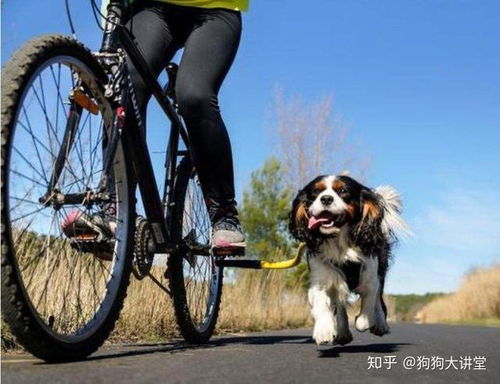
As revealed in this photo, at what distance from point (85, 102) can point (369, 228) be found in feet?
6.18

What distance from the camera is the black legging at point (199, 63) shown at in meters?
3.43

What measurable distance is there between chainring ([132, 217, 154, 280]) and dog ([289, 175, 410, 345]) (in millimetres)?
993

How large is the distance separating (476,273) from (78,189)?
31.7 metres

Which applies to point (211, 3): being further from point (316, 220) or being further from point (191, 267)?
point (191, 267)

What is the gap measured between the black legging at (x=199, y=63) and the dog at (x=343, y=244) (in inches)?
25.9

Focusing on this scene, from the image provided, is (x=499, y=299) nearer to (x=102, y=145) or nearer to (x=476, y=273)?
(x=476, y=273)

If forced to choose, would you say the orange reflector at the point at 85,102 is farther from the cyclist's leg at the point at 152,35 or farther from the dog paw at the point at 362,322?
the dog paw at the point at 362,322

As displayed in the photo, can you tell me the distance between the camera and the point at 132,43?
321 cm

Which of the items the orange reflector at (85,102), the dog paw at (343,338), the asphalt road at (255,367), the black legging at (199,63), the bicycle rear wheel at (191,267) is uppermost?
the black legging at (199,63)

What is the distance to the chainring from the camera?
129 inches

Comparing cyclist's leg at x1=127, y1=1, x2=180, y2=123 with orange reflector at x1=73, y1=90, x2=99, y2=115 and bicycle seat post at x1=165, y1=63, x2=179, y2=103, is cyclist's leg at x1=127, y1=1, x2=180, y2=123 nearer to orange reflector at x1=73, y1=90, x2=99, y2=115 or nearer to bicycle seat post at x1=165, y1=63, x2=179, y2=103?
bicycle seat post at x1=165, y1=63, x2=179, y2=103

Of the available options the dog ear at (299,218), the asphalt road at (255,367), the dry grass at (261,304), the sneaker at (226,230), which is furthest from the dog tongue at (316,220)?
the dry grass at (261,304)

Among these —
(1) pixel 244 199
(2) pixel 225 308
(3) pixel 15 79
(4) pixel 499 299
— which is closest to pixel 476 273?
(4) pixel 499 299

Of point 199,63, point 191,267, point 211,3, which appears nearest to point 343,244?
point 191,267
